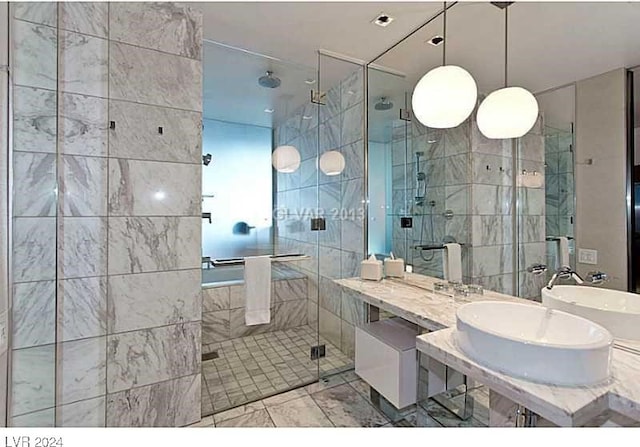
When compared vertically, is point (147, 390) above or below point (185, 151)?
below

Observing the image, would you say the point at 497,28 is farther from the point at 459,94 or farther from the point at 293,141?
the point at 293,141

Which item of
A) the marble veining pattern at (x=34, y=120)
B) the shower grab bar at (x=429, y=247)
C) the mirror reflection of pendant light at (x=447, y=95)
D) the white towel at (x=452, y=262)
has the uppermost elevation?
the mirror reflection of pendant light at (x=447, y=95)

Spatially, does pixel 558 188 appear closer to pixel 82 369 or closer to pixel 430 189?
pixel 430 189

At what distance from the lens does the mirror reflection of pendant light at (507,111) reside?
1540 millimetres

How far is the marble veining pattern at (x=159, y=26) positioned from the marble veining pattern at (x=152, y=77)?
52 mm

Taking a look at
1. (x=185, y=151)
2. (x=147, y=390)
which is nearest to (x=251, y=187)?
(x=185, y=151)

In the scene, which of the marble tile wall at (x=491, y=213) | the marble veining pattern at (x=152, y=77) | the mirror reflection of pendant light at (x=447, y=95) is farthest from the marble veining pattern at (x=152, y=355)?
the mirror reflection of pendant light at (x=447, y=95)

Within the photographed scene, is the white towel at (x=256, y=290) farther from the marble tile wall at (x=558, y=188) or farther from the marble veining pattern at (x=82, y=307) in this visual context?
the marble tile wall at (x=558, y=188)

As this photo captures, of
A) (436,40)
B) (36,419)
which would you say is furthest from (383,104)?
(36,419)

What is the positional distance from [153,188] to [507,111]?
1993 millimetres

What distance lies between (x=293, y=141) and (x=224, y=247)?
1.24 meters

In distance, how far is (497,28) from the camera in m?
1.75

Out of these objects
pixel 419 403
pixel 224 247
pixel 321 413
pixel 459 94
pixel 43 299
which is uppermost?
pixel 459 94

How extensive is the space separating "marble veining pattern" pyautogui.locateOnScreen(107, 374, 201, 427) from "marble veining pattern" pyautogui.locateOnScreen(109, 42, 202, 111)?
5.56 ft
